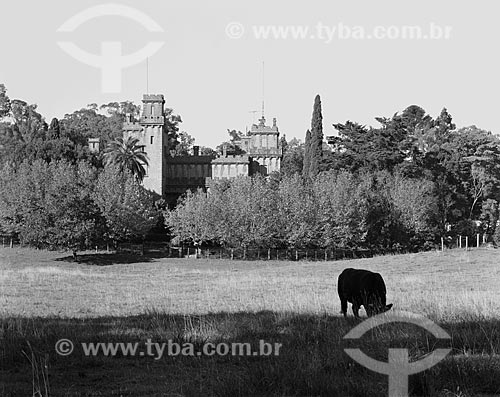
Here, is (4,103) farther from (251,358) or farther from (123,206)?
(251,358)

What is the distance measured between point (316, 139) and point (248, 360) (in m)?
73.9

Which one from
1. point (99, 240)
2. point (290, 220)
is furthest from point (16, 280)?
point (290, 220)

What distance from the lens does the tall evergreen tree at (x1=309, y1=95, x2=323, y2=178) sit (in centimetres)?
8238

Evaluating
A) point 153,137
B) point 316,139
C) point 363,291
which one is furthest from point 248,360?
point 153,137

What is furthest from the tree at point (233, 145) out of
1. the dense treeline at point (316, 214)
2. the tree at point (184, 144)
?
the dense treeline at point (316, 214)

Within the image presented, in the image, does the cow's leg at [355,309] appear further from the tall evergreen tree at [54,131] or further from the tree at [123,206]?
the tall evergreen tree at [54,131]

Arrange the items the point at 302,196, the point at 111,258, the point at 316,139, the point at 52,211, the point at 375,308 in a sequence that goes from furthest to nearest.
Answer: the point at 316,139
the point at 302,196
the point at 111,258
the point at 52,211
the point at 375,308

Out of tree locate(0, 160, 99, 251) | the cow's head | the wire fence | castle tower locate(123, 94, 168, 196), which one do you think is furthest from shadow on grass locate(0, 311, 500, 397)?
castle tower locate(123, 94, 168, 196)

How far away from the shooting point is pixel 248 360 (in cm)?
957

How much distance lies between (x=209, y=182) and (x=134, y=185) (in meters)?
15.7

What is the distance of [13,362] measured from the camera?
9453 mm

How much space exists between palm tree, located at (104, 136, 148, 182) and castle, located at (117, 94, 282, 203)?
7199 millimetres

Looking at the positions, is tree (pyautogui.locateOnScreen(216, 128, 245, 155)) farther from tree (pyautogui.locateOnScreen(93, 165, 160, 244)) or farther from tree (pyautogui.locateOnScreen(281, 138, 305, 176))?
tree (pyautogui.locateOnScreen(93, 165, 160, 244))

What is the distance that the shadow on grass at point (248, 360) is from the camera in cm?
786
